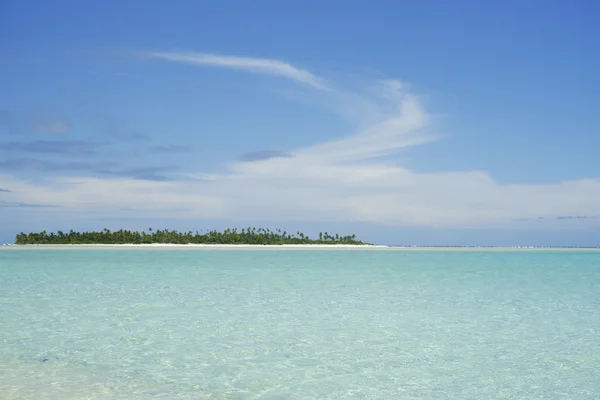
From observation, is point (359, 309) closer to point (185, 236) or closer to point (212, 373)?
point (212, 373)

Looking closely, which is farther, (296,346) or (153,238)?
(153,238)

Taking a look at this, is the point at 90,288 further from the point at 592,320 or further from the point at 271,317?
the point at 592,320

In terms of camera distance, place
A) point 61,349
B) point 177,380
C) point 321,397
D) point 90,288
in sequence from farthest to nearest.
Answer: point 90,288 → point 61,349 → point 177,380 → point 321,397

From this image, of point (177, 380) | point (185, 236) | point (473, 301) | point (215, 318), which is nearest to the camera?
point (177, 380)

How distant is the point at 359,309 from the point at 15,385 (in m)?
11.0

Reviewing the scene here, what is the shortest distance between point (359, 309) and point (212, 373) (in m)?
8.71

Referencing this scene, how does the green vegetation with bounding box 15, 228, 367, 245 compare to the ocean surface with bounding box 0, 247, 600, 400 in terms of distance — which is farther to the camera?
the green vegetation with bounding box 15, 228, 367, 245

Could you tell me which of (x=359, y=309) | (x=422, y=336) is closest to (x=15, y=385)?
(x=422, y=336)

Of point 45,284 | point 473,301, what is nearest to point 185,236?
point 45,284

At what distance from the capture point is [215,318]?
15562mm

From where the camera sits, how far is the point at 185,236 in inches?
5468

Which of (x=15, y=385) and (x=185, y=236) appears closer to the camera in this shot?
(x=15, y=385)

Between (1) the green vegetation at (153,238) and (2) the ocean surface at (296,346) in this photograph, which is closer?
(2) the ocean surface at (296,346)

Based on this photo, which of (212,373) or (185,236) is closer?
(212,373)
